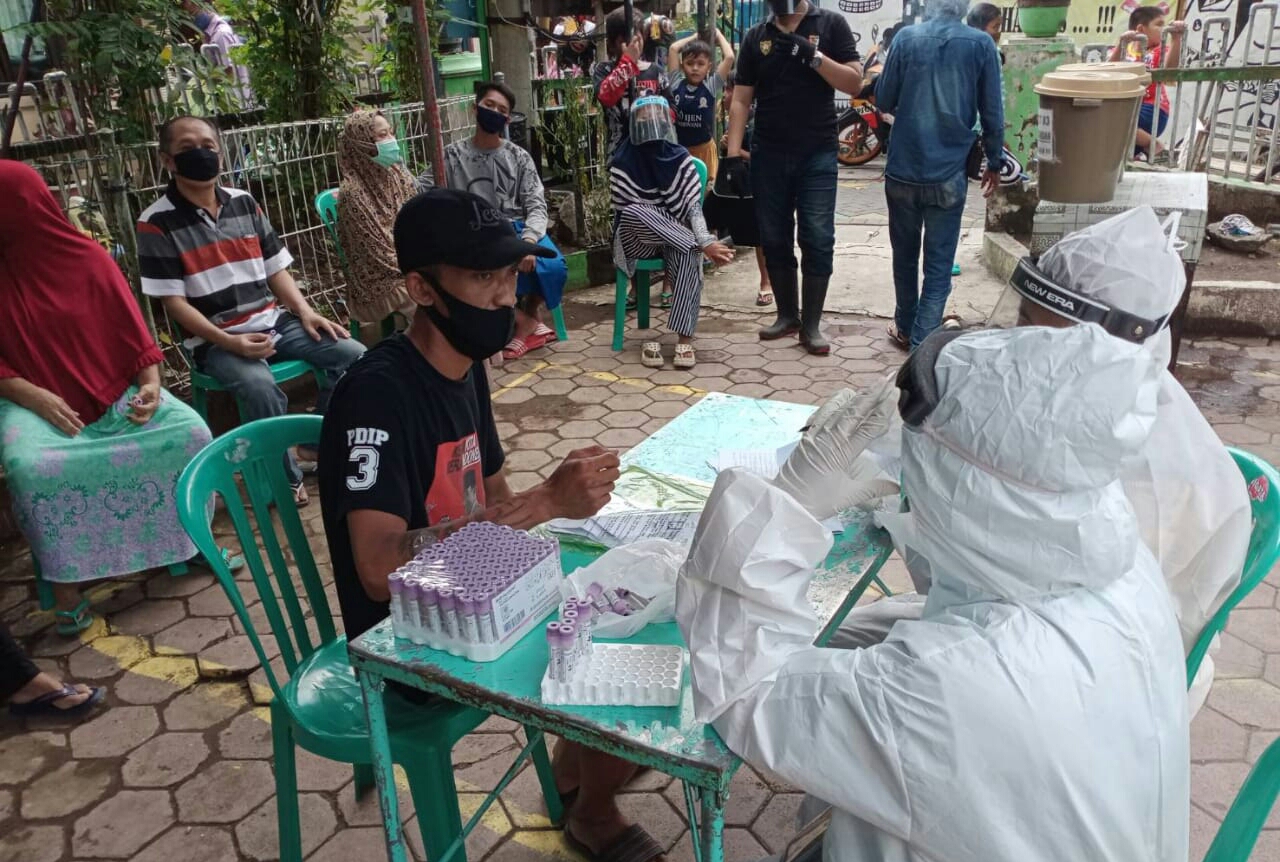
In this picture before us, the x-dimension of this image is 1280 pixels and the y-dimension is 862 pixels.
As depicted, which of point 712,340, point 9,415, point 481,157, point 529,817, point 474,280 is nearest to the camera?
point 474,280

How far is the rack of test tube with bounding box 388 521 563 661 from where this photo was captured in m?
1.59

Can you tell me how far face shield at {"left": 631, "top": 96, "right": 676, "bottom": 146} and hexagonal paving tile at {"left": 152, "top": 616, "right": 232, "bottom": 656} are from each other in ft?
11.0

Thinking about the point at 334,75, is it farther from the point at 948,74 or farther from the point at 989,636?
the point at 989,636

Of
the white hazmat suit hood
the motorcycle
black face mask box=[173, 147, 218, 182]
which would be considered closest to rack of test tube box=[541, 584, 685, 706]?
the white hazmat suit hood

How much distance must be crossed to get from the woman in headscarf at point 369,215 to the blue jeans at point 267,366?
0.61 m

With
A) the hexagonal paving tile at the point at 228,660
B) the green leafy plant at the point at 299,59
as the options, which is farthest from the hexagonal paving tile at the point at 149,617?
the green leafy plant at the point at 299,59

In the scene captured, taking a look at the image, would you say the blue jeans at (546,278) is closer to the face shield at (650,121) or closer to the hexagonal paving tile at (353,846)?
the face shield at (650,121)

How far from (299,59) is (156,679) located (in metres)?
4.57

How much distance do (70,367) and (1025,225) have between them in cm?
610

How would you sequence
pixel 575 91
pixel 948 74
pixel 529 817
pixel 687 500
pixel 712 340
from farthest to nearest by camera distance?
pixel 575 91, pixel 712 340, pixel 948 74, pixel 529 817, pixel 687 500

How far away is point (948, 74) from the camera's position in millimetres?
4938

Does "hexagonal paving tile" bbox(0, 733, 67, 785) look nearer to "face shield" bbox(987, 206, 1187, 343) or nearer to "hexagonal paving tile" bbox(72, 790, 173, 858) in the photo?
"hexagonal paving tile" bbox(72, 790, 173, 858)

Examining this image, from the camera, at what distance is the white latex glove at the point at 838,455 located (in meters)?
1.78

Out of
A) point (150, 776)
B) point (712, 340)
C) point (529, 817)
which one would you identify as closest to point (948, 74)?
point (712, 340)
